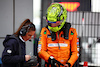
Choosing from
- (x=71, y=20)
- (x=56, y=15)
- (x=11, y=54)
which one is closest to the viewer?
(x=11, y=54)

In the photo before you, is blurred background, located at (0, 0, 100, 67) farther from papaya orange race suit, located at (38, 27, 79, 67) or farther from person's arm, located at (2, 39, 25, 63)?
person's arm, located at (2, 39, 25, 63)

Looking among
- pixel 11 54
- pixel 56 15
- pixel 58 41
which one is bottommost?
pixel 11 54

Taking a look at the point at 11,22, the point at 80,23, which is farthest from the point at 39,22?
the point at 80,23

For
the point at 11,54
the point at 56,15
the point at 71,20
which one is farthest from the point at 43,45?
the point at 71,20

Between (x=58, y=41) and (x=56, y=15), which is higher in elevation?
(x=56, y=15)

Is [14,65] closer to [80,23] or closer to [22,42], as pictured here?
[22,42]

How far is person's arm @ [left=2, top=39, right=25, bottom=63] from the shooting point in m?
1.78

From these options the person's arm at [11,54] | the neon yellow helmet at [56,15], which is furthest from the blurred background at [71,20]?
the person's arm at [11,54]

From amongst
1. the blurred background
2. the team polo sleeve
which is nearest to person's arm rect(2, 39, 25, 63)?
the team polo sleeve

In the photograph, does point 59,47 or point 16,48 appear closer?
point 16,48

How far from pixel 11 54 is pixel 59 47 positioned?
692 mm

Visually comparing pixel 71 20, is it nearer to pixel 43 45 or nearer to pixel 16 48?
pixel 43 45

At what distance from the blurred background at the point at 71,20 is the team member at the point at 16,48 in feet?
1.45

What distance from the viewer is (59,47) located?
2.24 m
